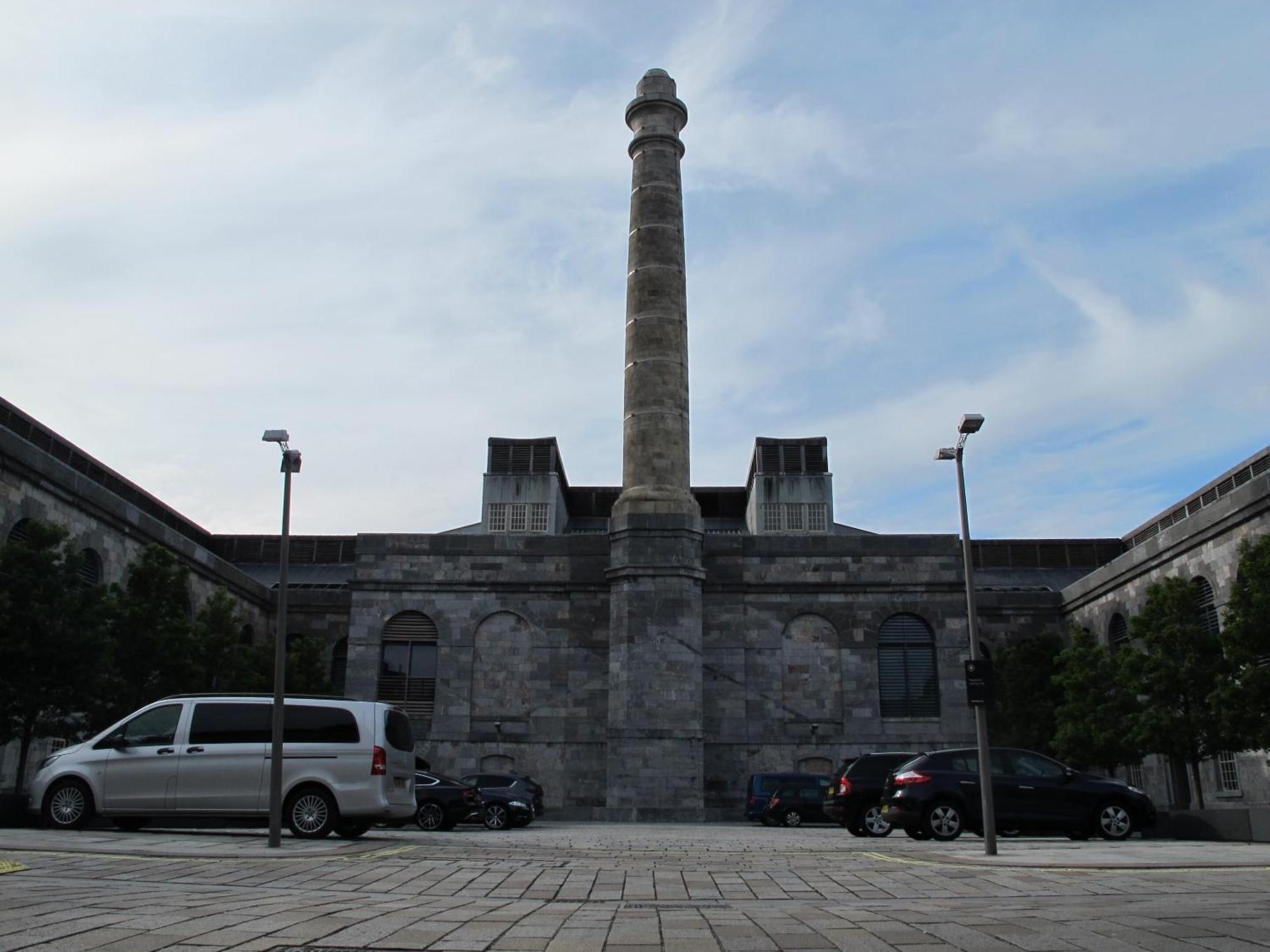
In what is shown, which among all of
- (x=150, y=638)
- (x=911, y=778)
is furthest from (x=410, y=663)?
(x=911, y=778)

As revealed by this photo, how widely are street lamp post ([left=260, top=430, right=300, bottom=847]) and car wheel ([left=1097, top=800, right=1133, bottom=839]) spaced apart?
12930 mm

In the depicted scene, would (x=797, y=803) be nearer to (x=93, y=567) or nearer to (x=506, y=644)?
(x=506, y=644)

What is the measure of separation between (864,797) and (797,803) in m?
7.91

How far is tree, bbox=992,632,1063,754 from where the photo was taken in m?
36.2

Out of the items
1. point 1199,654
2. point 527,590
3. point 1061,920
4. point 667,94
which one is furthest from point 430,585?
point 1061,920

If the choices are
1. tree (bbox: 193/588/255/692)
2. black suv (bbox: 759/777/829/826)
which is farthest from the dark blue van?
tree (bbox: 193/588/255/692)

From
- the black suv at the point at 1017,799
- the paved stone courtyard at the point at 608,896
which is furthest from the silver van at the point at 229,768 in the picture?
the black suv at the point at 1017,799

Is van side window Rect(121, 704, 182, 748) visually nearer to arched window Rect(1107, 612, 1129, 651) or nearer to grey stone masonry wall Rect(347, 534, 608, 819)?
grey stone masonry wall Rect(347, 534, 608, 819)

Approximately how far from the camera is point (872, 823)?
2288cm

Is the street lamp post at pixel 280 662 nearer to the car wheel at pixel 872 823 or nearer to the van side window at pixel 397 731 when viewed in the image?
the van side window at pixel 397 731

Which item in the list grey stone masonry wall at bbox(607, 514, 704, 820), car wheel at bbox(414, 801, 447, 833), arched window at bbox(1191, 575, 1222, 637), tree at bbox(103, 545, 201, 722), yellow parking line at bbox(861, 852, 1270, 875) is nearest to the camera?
yellow parking line at bbox(861, 852, 1270, 875)

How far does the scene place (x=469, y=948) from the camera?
7.02 metres

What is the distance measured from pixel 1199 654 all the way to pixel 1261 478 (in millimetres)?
4276

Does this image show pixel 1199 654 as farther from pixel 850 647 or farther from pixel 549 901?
pixel 549 901
